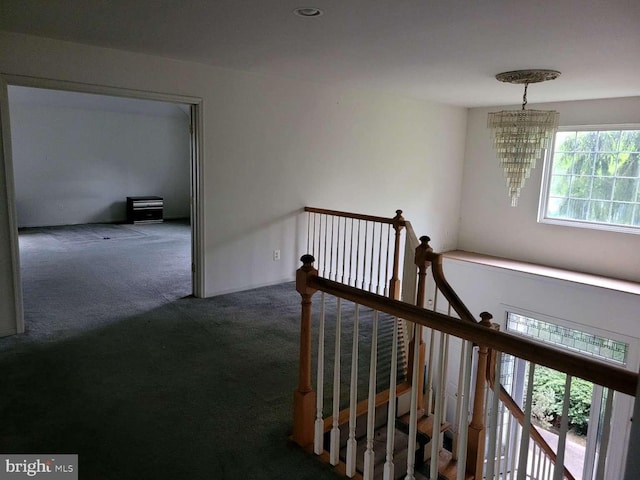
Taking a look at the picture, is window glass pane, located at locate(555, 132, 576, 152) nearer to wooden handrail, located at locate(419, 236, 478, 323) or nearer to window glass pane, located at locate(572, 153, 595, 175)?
window glass pane, located at locate(572, 153, 595, 175)

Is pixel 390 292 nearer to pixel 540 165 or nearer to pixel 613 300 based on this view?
pixel 613 300

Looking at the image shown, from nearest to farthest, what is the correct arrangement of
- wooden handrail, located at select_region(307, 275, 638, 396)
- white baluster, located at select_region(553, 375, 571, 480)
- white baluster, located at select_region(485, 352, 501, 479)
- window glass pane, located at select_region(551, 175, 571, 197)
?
wooden handrail, located at select_region(307, 275, 638, 396) → white baluster, located at select_region(553, 375, 571, 480) → white baluster, located at select_region(485, 352, 501, 479) → window glass pane, located at select_region(551, 175, 571, 197)

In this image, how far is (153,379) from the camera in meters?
2.95

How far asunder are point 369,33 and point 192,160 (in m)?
2.20

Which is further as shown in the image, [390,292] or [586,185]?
[586,185]

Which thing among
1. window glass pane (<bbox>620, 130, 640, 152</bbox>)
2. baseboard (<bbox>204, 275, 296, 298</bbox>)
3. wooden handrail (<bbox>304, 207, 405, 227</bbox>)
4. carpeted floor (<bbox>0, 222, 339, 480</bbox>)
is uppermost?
window glass pane (<bbox>620, 130, 640, 152</bbox>)

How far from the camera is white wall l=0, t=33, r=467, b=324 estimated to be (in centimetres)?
379

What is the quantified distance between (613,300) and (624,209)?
1.34 meters

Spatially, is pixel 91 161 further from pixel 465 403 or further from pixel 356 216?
pixel 465 403

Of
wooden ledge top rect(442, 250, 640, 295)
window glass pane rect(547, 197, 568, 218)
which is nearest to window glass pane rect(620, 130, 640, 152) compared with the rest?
window glass pane rect(547, 197, 568, 218)

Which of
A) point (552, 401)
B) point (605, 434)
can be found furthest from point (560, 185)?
point (605, 434)

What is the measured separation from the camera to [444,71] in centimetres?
434

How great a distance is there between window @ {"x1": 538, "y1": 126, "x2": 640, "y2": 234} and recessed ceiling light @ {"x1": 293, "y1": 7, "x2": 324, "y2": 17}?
16.5 feet

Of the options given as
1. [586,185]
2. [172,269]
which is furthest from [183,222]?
[586,185]
